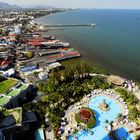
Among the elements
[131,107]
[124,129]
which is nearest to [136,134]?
[124,129]

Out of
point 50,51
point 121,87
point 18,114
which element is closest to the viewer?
point 18,114

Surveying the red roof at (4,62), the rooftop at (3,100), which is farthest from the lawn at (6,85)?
the red roof at (4,62)

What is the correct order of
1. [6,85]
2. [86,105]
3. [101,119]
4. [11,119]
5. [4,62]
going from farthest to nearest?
[4,62], [6,85], [86,105], [101,119], [11,119]

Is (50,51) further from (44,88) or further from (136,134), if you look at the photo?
(136,134)

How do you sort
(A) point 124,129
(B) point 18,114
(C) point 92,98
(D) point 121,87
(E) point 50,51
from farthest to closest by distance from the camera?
(E) point 50,51 < (D) point 121,87 < (C) point 92,98 < (A) point 124,129 < (B) point 18,114

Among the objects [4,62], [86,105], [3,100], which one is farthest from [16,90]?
[4,62]

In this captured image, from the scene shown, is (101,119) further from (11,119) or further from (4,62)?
(4,62)

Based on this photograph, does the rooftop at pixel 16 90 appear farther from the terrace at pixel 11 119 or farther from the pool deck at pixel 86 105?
the pool deck at pixel 86 105
